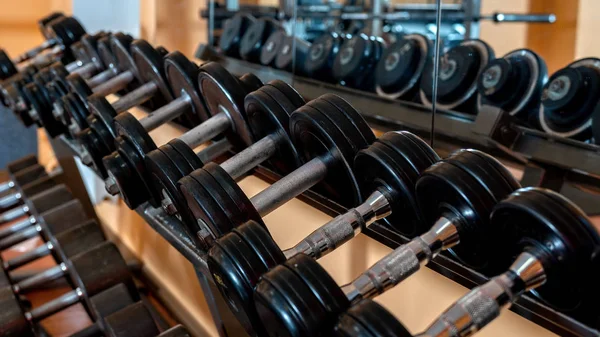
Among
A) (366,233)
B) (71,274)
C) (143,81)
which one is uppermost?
(143,81)

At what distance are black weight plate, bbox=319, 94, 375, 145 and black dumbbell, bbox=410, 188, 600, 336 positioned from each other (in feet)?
0.56

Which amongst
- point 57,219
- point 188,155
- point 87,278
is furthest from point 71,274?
point 188,155

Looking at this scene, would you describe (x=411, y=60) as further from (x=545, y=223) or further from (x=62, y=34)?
(x=545, y=223)

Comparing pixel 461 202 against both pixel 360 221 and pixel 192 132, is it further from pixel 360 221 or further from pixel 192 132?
pixel 192 132

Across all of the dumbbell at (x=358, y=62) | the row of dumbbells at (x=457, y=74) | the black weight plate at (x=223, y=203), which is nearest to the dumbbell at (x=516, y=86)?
the row of dumbbells at (x=457, y=74)

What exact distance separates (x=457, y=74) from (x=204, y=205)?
0.92 metres

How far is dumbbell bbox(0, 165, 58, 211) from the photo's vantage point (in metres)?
1.53

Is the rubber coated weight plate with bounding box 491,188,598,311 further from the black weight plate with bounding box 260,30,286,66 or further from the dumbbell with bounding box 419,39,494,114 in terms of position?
the black weight plate with bounding box 260,30,286,66

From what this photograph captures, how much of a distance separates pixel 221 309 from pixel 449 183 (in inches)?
22.2

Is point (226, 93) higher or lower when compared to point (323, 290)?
higher

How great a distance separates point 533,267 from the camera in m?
0.41

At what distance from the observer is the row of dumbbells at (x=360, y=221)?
0.40 meters

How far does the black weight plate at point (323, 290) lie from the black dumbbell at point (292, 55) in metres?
1.27

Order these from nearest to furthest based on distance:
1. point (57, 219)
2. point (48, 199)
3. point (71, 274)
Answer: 1. point (71, 274)
2. point (57, 219)
3. point (48, 199)
